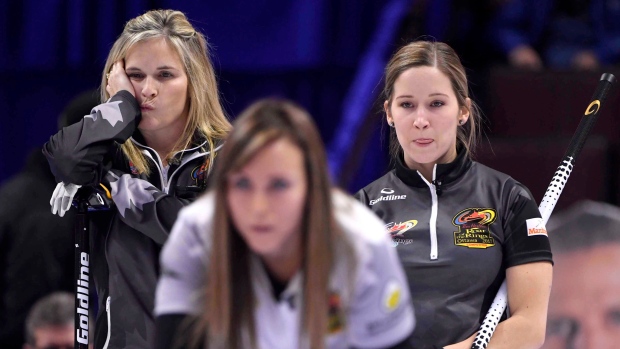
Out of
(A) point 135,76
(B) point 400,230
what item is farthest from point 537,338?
(A) point 135,76

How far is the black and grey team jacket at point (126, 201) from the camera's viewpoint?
2457 millimetres

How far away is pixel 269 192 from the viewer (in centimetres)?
180

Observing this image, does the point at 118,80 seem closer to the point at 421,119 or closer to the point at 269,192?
the point at 421,119

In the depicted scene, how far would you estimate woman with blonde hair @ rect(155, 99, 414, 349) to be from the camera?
181 centimetres

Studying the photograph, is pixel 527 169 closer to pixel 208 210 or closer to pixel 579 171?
pixel 579 171

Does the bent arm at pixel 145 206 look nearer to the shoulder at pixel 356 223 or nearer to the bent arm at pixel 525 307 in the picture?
the shoulder at pixel 356 223

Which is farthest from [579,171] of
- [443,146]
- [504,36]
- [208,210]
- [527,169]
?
[208,210]

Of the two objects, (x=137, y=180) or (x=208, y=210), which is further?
(x=137, y=180)

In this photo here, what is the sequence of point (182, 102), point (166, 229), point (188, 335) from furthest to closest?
point (182, 102), point (166, 229), point (188, 335)

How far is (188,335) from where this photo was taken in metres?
1.88

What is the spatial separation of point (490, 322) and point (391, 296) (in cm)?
58

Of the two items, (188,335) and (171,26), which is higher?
(171,26)

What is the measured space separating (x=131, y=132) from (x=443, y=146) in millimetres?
788

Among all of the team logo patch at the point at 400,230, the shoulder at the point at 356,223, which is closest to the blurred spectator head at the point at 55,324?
the team logo patch at the point at 400,230
